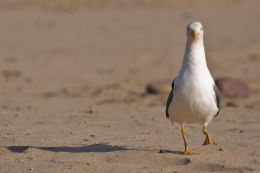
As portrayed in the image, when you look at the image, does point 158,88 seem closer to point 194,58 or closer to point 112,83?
point 112,83

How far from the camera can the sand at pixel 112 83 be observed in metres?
7.54

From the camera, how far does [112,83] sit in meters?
16.6

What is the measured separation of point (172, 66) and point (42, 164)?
37.7ft

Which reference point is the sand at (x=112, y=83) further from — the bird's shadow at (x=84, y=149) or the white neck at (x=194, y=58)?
the white neck at (x=194, y=58)

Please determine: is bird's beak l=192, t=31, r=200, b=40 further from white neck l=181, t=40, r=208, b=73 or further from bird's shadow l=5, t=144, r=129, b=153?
bird's shadow l=5, t=144, r=129, b=153

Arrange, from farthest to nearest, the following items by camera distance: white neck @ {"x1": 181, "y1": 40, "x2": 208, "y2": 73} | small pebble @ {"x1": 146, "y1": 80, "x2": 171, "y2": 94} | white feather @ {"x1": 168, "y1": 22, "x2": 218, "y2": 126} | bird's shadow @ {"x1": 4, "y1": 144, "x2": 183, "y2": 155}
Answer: small pebble @ {"x1": 146, "y1": 80, "x2": 171, "y2": 94}, bird's shadow @ {"x1": 4, "y1": 144, "x2": 183, "y2": 155}, white neck @ {"x1": 181, "y1": 40, "x2": 208, "y2": 73}, white feather @ {"x1": 168, "y1": 22, "x2": 218, "y2": 126}

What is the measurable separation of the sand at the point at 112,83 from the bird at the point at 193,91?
0.36m

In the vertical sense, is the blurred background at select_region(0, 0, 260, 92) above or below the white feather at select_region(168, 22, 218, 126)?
above

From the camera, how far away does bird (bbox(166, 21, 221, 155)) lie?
736 centimetres

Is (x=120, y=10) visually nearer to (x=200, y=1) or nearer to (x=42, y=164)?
(x=200, y=1)

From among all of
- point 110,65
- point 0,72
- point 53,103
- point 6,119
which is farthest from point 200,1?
point 6,119

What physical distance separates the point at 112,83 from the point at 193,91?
9326 millimetres

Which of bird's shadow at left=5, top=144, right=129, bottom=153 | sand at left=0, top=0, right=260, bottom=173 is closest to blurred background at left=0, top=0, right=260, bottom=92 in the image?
sand at left=0, top=0, right=260, bottom=173

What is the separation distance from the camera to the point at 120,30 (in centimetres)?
2359
